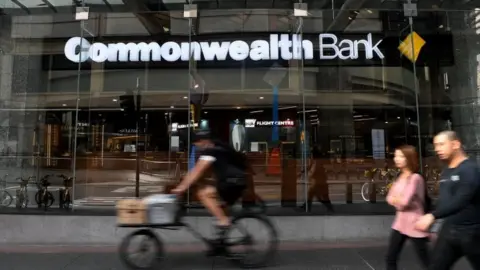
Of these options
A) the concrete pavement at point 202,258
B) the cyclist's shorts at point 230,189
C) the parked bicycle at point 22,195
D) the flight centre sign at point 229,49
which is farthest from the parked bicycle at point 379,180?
the parked bicycle at point 22,195

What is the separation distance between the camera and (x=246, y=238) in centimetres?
577

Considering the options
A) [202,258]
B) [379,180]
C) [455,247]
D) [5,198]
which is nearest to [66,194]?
[5,198]

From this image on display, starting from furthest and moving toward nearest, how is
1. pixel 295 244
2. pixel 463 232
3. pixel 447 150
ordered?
pixel 295 244 < pixel 447 150 < pixel 463 232

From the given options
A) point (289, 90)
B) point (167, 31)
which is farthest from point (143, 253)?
point (289, 90)

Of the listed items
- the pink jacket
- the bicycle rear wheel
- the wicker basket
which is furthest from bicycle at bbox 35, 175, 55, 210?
the pink jacket

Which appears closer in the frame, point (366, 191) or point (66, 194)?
point (66, 194)

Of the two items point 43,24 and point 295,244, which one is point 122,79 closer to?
point 43,24

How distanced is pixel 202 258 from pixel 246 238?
1039mm

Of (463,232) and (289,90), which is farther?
(289,90)

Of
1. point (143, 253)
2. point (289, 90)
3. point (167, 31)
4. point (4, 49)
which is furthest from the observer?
point (289, 90)

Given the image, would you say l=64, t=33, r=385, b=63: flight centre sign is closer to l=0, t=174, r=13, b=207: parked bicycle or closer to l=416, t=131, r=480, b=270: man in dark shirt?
l=0, t=174, r=13, b=207: parked bicycle

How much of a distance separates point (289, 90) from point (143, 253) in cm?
746

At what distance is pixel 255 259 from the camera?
19.4 feet

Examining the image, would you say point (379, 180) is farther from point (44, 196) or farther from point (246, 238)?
point (44, 196)
